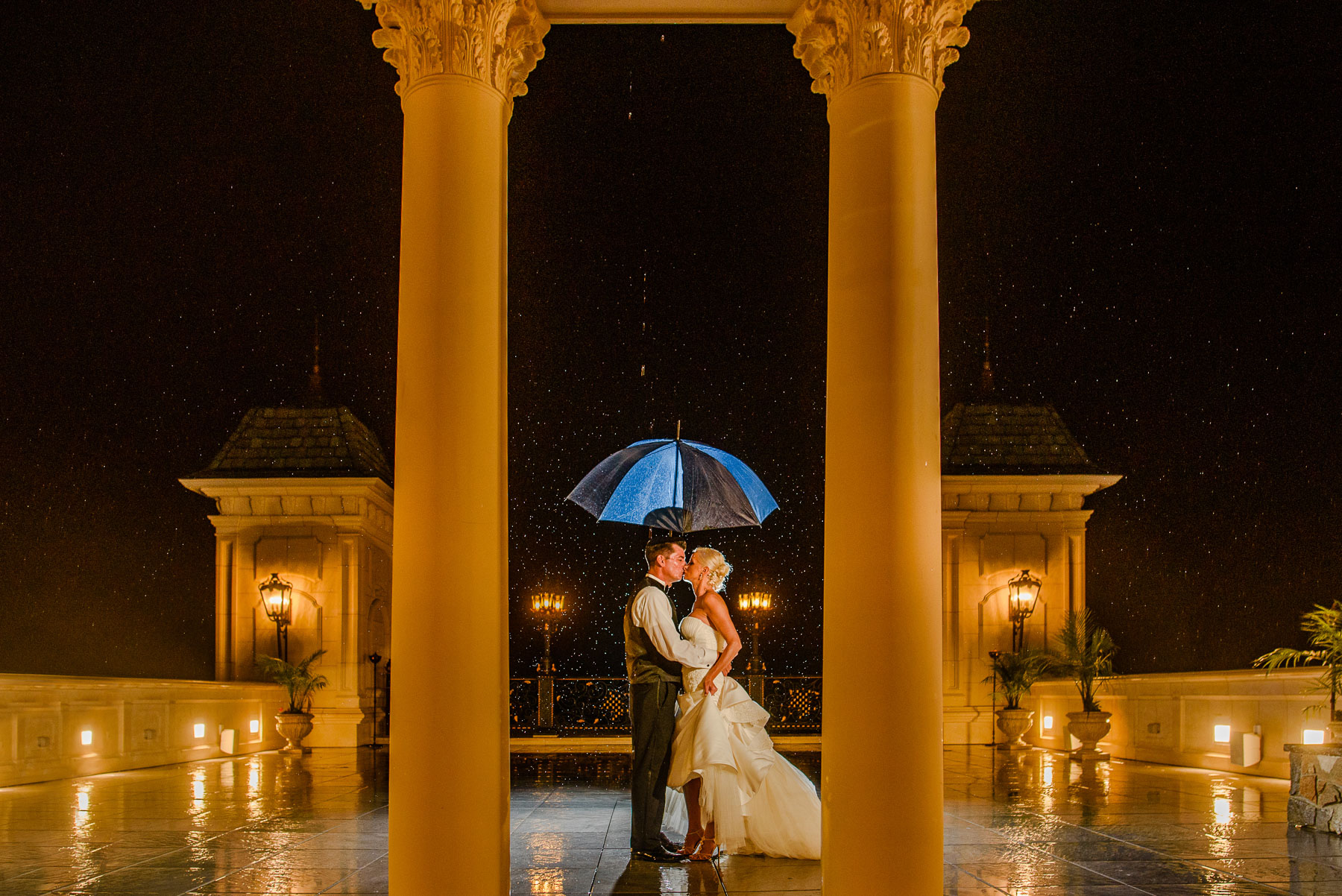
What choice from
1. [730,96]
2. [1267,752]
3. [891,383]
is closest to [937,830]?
[891,383]

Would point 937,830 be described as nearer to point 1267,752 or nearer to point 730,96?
point 1267,752

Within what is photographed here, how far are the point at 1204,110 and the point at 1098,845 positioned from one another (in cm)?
1689

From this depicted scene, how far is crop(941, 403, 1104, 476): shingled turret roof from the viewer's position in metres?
25.0

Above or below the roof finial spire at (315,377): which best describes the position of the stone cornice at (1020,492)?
below

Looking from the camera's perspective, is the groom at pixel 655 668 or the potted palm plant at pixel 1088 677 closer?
the groom at pixel 655 668

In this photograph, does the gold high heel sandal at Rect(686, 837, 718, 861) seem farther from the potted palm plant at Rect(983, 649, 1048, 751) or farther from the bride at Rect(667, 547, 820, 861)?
the potted palm plant at Rect(983, 649, 1048, 751)

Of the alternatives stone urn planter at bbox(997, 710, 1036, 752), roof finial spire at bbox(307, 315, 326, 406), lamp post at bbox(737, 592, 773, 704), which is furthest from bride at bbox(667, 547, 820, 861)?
roof finial spire at bbox(307, 315, 326, 406)

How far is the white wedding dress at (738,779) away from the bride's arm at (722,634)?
89mm

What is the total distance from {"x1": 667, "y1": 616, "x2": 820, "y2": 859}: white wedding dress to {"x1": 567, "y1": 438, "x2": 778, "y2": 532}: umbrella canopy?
4.39 ft

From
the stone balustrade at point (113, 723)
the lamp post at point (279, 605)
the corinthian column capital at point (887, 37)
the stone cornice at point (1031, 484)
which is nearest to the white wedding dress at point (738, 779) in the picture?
the corinthian column capital at point (887, 37)

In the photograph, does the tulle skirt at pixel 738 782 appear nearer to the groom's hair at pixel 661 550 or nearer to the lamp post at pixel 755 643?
the groom's hair at pixel 661 550

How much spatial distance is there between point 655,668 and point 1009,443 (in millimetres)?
19323

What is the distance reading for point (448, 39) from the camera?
578cm

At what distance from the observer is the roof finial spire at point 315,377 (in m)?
26.4
